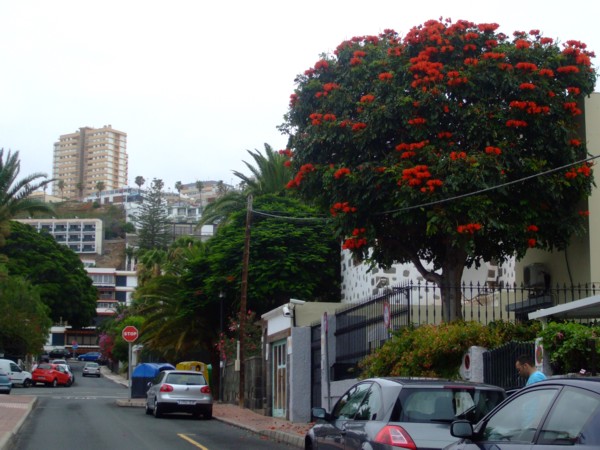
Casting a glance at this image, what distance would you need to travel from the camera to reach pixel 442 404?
9.23 metres

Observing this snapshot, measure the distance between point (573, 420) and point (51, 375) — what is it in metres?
49.3

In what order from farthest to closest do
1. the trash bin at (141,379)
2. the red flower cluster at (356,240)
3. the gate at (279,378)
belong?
the trash bin at (141,379) < the gate at (279,378) < the red flower cluster at (356,240)

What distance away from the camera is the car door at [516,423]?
20.0ft

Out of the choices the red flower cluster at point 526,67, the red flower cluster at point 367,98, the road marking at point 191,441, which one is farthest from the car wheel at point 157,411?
the red flower cluster at point 526,67

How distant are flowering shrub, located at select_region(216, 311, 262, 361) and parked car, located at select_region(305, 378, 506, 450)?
26.0 meters

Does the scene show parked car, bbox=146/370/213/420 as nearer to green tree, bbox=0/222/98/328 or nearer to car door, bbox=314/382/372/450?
car door, bbox=314/382/372/450

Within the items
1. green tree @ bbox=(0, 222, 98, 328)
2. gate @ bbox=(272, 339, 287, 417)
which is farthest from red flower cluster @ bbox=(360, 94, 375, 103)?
green tree @ bbox=(0, 222, 98, 328)

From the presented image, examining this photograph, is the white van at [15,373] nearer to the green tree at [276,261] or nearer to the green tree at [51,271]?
the green tree at [276,261]

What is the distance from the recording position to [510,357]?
46.6 feet

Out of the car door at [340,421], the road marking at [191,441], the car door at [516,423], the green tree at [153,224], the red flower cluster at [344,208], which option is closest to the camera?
the car door at [516,423]

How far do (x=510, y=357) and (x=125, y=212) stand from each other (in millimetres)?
160635

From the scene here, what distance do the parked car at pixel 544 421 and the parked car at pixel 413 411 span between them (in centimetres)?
147

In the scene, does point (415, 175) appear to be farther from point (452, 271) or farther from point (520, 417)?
point (520, 417)

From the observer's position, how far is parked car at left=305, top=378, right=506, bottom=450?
874 centimetres
